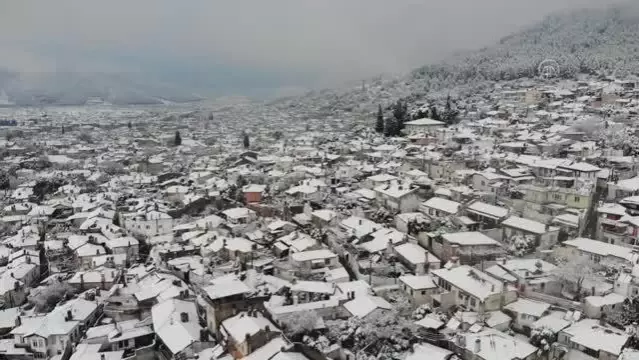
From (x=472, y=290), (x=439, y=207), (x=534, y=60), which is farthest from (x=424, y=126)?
(x=534, y=60)

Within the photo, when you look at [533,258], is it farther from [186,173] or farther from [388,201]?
[186,173]

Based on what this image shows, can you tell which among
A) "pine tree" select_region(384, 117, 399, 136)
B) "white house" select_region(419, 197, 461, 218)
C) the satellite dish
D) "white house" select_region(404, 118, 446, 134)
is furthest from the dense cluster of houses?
the satellite dish

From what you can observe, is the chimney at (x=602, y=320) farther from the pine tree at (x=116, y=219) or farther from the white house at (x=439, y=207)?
the pine tree at (x=116, y=219)

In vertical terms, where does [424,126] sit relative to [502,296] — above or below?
above

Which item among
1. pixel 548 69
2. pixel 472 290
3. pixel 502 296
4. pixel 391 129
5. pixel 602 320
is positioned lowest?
pixel 602 320

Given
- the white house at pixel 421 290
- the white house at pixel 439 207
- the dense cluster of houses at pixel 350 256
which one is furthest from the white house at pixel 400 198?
the white house at pixel 421 290

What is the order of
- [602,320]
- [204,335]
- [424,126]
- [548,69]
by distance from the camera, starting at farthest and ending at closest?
[548,69]
[424,126]
[204,335]
[602,320]

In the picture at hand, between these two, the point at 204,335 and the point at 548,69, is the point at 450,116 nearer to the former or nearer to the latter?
the point at 548,69
